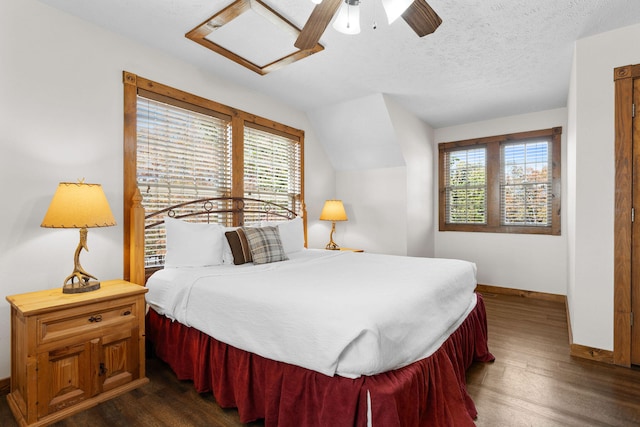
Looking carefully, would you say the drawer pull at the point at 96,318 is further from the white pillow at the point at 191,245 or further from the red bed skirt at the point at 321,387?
the white pillow at the point at 191,245

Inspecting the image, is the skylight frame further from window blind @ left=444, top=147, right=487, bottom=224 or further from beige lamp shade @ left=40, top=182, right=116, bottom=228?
window blind @ left=444, top=147, right=487, bottom=224

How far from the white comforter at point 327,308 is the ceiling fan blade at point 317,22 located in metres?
1.46

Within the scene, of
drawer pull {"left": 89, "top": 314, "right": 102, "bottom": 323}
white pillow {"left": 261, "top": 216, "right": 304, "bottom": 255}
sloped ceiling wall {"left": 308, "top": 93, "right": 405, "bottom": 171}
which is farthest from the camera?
sloped ceiling wall {"left": 308, "top": 93, "right": 405, "bottom": 171}

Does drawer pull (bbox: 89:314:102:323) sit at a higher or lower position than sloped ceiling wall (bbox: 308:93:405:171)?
lower

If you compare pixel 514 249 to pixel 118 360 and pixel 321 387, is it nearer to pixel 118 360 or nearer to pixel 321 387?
pixel 321 387

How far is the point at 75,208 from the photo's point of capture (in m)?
1.95

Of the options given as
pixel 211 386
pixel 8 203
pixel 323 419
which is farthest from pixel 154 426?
pixel 8 203

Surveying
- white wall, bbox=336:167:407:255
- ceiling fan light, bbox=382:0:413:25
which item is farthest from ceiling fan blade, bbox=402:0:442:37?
white wall, bbox=336:167:407:255

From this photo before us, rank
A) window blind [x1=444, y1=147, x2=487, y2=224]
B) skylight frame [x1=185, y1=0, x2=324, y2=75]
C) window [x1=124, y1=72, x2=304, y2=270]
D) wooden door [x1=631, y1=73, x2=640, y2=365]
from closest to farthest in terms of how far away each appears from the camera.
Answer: skylight frame [x1=185, y1=0, x2=324, y2=75], wooden door [x1=631, y1=73, x2=640, y2=365], window [x1=124, y1=72, x2=304, y2=270], window blind [x1=444, y1=147, x2=487, y2=224]

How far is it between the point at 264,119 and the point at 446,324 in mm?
2941

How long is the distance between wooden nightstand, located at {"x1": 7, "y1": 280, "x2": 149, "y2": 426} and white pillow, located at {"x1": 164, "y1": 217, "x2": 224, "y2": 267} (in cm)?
42

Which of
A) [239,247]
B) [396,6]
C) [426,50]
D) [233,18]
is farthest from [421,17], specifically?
[239,247]

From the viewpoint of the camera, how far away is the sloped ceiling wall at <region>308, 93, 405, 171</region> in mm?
4012

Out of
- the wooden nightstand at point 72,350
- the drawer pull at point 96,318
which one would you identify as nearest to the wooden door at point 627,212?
the wooden nightstand at point 72,350
